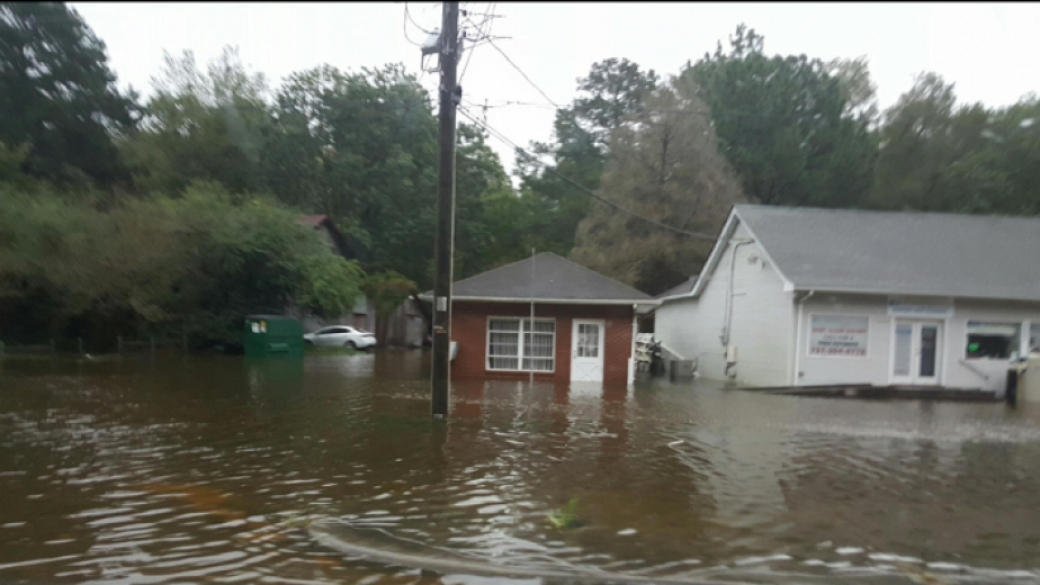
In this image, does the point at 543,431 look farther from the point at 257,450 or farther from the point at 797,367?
the point at 797,367

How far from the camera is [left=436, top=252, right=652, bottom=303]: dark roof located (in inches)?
815

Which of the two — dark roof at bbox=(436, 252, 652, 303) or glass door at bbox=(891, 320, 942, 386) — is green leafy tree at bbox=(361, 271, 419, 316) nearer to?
dark roof at bbox=(436, 252, 652, 303)

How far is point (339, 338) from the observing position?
36281 millimetres

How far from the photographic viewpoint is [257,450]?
9.87 metres

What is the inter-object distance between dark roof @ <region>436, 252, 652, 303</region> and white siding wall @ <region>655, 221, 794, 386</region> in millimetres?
3651

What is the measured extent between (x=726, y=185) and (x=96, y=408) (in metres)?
28.9

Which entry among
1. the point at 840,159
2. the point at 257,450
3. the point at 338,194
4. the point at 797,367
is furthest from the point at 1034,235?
the point at 338,194

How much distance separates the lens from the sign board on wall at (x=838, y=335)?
2020 cm

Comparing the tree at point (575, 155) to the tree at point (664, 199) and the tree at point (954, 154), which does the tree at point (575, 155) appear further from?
the tree at point (954, 154)

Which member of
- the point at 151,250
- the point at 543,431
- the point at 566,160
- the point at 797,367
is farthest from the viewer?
the point at 566,160

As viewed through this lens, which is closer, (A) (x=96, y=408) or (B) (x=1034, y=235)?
(A) (x=96, y=408)

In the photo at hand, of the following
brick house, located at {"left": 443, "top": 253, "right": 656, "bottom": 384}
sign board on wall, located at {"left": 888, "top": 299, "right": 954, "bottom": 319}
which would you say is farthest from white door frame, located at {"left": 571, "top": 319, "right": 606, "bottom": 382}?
sign board on wall, located at {"left": 888, "top": 299, "right": 954, "bottom": 319}

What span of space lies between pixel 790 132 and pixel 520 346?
22.2 metres

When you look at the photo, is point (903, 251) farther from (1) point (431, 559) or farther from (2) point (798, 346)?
(1) point (431, 559)
